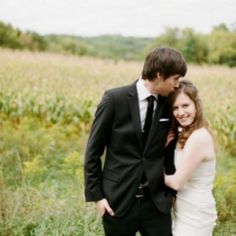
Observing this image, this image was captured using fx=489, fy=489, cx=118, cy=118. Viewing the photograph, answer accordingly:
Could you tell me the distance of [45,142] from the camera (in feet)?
24.4

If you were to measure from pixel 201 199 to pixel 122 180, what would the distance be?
49 centimetres

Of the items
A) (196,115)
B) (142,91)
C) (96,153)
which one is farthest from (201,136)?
(96,153)

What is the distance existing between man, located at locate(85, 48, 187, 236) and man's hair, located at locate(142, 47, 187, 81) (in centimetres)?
2

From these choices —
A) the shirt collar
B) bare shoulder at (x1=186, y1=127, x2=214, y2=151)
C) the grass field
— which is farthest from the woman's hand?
the grass field

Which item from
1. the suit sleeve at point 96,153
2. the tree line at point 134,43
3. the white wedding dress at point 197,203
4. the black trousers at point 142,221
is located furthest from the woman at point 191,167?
the tree line at point 134,43

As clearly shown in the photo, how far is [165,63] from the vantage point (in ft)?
8.64

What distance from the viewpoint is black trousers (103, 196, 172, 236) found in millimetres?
2918

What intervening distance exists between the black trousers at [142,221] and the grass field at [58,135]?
858 millimetres

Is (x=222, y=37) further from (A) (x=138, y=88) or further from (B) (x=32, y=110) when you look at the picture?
(A) (x=138, y=88)

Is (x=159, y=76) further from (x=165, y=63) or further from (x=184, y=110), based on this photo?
(x=184, y=110)

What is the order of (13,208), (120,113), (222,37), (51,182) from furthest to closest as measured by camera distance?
(222,37)
(51,182)
(13,208)
(120,113)

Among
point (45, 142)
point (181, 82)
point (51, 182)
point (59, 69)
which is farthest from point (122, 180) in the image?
point (59, 69)

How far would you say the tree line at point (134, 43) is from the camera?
23.6 m

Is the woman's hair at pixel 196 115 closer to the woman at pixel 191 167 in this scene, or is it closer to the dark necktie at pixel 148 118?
the woman at pixel 191 167
